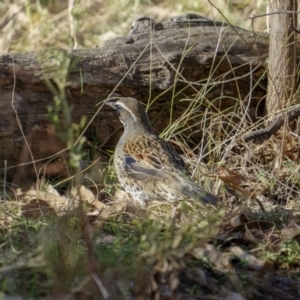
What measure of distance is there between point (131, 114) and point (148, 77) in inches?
22.6

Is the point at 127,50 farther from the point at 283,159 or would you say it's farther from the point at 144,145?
the point at 283,159

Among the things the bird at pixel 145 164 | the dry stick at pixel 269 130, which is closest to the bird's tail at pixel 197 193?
the bird at pixel 145 164

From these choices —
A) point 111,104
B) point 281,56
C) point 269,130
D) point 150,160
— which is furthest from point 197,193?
point 281,56

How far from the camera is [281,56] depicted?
788cm

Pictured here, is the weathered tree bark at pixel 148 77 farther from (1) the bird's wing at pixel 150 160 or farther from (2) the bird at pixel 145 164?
(1) the bird's wing at pixel 150 160

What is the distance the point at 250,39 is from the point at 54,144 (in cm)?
206

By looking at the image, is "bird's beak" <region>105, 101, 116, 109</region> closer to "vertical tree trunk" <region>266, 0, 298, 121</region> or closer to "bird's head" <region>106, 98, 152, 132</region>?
"bird's head" <region>106, 98, 152, 132</region>

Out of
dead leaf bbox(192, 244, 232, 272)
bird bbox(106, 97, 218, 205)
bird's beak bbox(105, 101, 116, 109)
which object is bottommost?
bird bbox(106, 97, 218, 205)

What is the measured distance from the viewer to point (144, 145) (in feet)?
23.2

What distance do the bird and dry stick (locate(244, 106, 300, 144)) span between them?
627 millimetres

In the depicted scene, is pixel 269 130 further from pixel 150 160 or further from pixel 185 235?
pixel 185 235

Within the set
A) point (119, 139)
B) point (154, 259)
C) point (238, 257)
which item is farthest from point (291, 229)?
point (119, 139)

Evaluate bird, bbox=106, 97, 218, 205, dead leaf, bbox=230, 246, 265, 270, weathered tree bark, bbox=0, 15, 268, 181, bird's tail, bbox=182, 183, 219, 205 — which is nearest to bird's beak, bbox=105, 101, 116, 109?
bird, bbox=106, 97, 218, 205

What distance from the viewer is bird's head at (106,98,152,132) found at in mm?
7322
